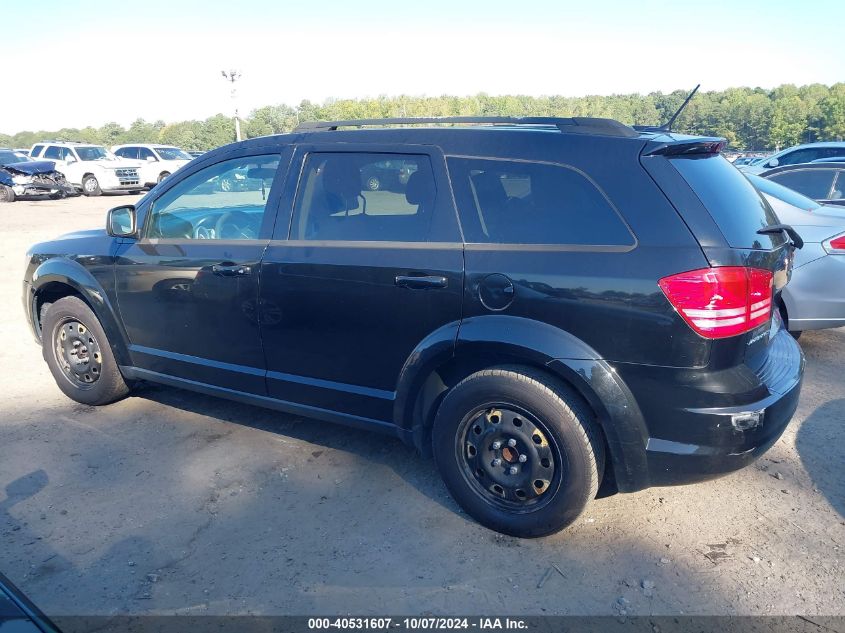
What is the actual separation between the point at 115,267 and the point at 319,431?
171cm

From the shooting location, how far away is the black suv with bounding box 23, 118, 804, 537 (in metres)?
2.65

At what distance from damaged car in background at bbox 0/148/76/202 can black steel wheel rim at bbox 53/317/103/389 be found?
20349 millimetres

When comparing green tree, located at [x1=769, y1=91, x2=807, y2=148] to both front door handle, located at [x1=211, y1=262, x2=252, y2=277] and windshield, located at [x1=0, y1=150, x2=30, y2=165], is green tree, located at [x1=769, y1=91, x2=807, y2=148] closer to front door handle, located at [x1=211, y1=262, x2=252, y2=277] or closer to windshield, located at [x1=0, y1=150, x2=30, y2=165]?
windshield, located at [x1=0, y1=150, x2=30, y2=165]

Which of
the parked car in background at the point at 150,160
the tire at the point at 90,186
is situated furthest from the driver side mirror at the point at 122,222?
the tire at the point at 90,186

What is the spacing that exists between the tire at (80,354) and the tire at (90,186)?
21.3 metres

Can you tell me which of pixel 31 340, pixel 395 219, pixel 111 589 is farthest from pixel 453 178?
pixel 31 340

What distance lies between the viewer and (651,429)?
2.73 meters

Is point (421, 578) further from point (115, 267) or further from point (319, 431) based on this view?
point (115, 267)

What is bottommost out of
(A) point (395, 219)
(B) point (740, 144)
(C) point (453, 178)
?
(B) point (740, 144)

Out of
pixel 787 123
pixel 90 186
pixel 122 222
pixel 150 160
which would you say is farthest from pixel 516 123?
pixel 787 123

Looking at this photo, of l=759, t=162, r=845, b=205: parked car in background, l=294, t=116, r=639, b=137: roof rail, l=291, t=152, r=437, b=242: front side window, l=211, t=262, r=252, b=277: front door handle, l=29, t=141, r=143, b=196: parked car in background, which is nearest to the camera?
l=294, t=116, r=639, b=137: roof rail

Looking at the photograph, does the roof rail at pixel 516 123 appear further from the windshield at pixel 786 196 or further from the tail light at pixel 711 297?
the windshield at pixel 786 196

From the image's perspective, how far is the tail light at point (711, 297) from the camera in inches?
101

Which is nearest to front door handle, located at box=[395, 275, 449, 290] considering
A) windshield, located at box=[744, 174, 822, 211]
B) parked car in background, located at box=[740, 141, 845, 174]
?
windshield, located at box=[744, 174, 822, 211]
